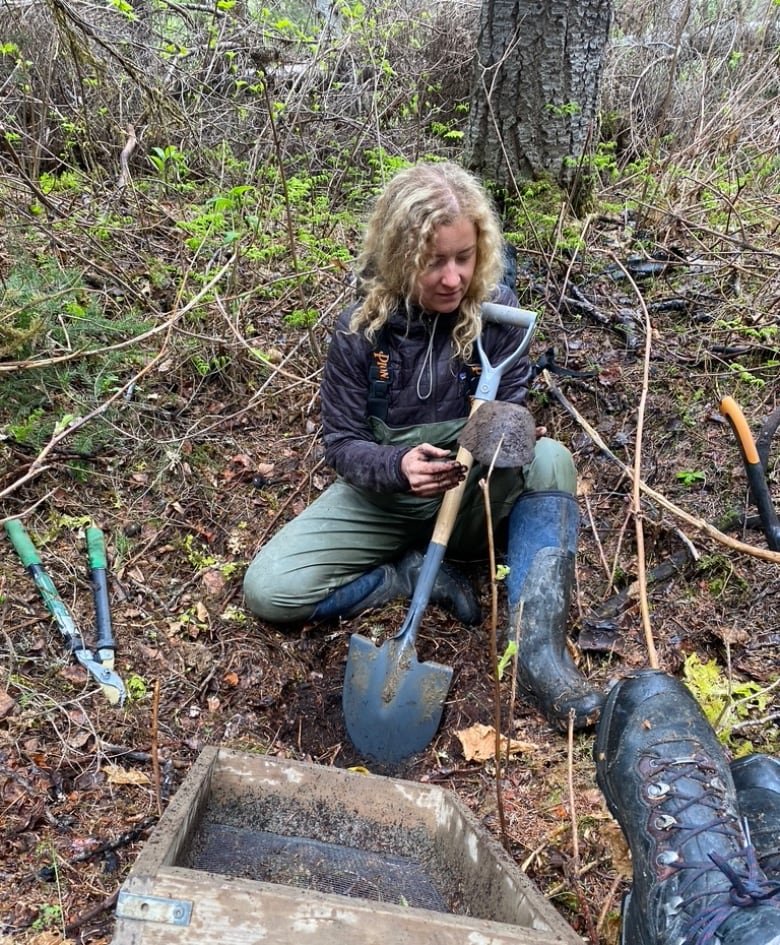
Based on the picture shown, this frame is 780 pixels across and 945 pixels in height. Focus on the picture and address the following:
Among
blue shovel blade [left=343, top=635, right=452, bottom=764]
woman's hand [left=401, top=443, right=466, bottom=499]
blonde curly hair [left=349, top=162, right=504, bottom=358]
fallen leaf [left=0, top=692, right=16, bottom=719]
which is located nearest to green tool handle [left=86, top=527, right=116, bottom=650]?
fallen leaf [left=0, top=692, right=16, bottom=719]

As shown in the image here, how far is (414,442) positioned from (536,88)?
7.27ft

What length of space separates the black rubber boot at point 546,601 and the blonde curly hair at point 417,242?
2.21 feet

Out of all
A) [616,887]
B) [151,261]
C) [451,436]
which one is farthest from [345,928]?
[151,261]

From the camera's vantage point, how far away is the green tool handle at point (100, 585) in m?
2.55

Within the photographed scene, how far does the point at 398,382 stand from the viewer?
109 inches

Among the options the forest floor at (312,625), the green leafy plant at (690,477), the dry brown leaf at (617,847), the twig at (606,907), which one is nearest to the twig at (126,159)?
the forest floor at (312,625)

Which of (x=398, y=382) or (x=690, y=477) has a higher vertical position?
(x=398, y=382)

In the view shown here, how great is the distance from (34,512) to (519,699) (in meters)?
2.02

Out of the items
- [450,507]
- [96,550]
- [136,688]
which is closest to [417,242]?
[450,507]

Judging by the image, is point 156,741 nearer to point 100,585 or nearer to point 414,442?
point 100,585

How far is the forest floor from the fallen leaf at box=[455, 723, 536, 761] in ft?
0.08

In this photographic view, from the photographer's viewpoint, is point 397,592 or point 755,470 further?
point 397,592

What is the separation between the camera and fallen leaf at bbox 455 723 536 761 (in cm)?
227

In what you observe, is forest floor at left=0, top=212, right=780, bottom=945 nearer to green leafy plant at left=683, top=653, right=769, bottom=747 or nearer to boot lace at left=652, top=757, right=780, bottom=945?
green leafy plant at left=683, top=653, right=769, bottom=747
